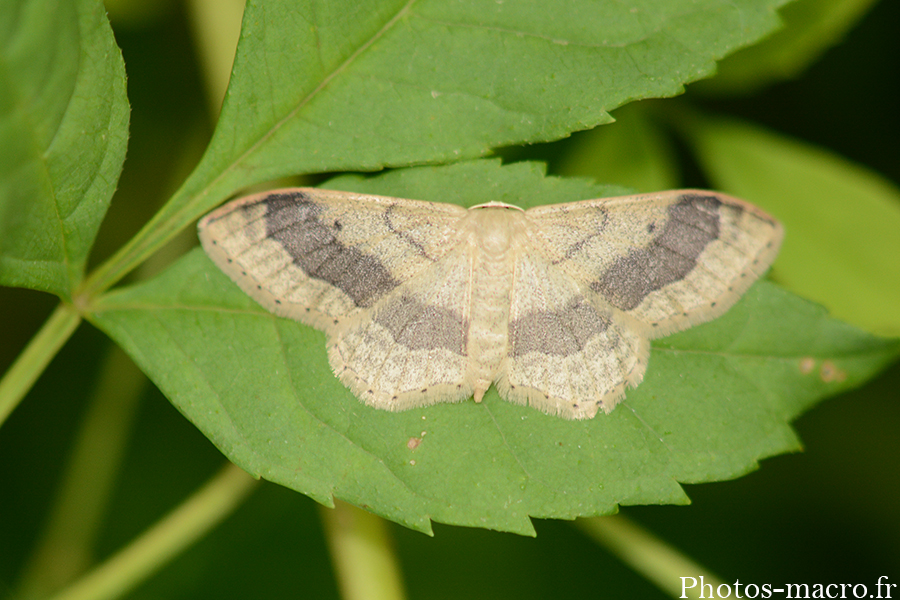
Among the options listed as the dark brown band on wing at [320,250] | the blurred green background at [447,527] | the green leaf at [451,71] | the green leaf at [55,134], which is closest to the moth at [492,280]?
the dark brown band on wing at [320,250]

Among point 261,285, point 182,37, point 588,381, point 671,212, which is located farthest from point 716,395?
point 182,37

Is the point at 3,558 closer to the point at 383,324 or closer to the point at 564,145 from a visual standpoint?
the point at 383,324

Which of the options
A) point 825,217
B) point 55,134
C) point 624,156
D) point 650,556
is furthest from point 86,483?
point 825,217

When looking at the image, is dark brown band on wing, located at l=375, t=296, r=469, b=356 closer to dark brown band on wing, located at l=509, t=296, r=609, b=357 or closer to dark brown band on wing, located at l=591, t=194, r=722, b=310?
dark brown band on wing, located at l=509, t=296, r=609, b=357

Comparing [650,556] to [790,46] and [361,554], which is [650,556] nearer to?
[361,554]

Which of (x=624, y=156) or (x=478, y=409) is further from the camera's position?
(x=624, y=156)

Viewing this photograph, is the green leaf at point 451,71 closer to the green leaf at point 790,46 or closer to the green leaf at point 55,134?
the green leaf at point 55,134
